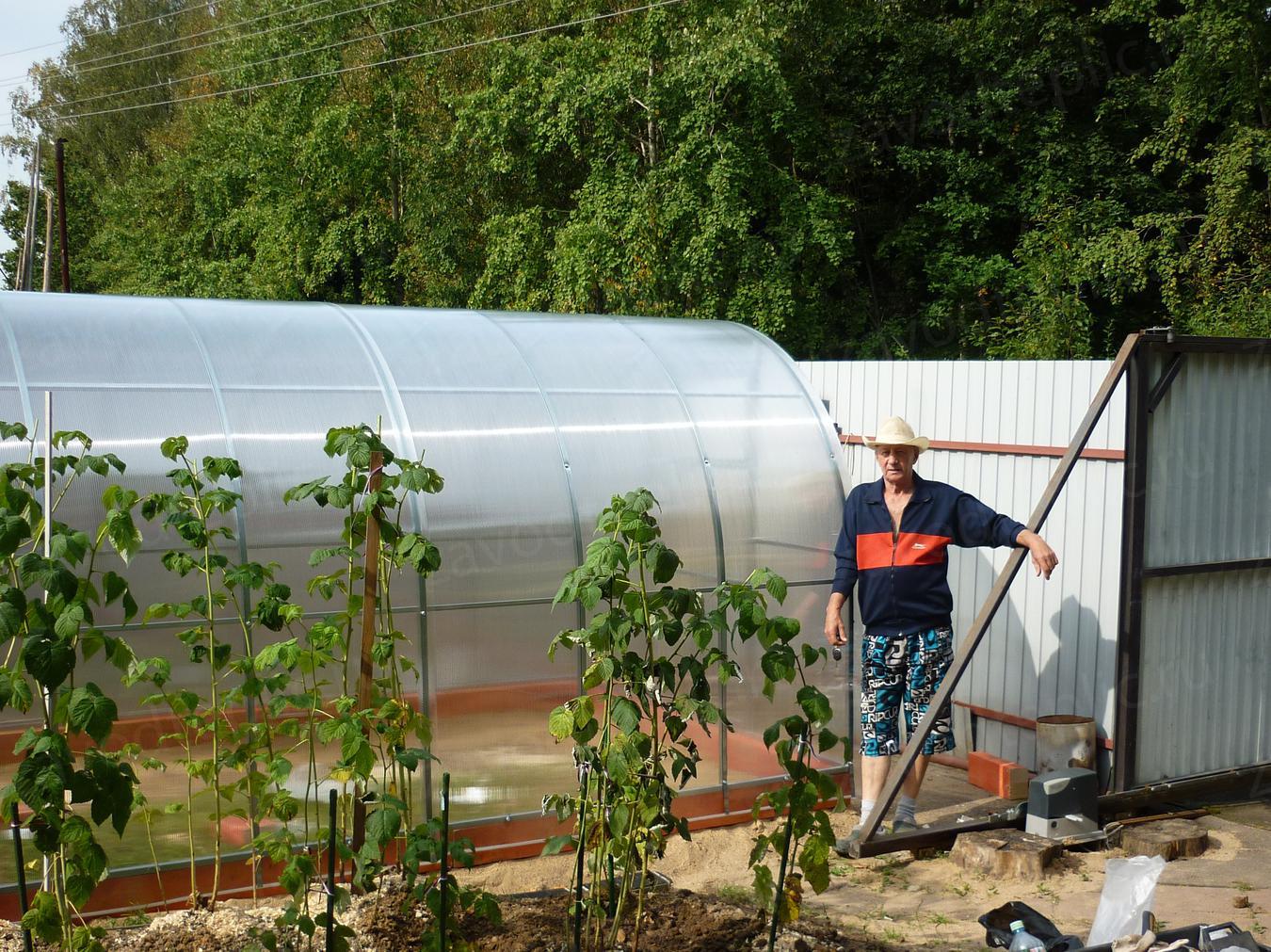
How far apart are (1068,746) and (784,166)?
1496 cm

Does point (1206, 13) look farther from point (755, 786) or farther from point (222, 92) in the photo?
point (222, 92)

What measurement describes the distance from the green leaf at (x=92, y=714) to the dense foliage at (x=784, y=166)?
13.9 metres

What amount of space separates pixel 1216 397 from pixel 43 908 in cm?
600

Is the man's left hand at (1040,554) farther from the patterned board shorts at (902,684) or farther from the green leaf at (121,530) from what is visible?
the green leaf at (121,530)

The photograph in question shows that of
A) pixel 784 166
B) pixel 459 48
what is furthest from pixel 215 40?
pixel 784 166

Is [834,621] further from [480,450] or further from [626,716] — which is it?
[626,716]

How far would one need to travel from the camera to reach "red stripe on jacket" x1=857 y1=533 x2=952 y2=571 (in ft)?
19.8

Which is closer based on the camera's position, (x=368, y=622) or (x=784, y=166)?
(x=368, y=622)

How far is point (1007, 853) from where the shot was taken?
18.5ft

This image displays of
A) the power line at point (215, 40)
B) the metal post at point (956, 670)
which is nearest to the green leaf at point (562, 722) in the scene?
the metal post at point (956, 670)

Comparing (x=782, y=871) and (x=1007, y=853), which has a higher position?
(x=782, y=871)

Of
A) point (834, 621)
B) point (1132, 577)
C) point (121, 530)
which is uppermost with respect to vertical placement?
point (121, 530)

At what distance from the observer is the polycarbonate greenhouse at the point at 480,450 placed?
219 inches

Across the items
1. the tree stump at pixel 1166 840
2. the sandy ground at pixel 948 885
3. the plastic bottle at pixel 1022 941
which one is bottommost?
the sandy ground at pixel 948 885
